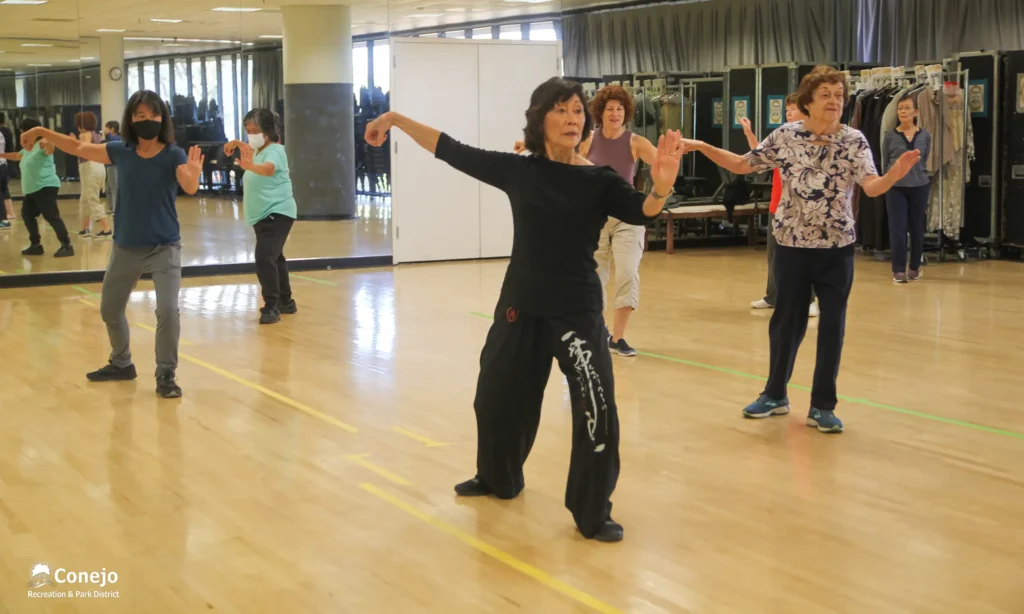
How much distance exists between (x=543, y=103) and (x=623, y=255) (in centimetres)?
305

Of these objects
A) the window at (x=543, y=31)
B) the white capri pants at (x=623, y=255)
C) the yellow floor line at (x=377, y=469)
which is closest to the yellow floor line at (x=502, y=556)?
the yellow floor line at (x=377, y=469)

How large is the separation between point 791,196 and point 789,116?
6.94 ft

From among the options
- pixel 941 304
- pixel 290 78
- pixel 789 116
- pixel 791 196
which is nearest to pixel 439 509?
pixel 791 196

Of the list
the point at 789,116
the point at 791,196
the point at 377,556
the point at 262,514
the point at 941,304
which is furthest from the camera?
the point at 941,304

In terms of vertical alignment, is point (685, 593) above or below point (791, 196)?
below

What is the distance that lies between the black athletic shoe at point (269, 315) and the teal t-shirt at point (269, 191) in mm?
625

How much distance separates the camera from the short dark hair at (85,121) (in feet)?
35.7

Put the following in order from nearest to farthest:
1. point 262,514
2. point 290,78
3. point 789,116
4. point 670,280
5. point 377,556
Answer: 1. point 377,556
2. point 262,514
3. point 789,116
4. point 670,280
5. point 290,78

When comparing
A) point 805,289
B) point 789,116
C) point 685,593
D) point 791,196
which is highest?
point 789,116

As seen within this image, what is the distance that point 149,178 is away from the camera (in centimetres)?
604

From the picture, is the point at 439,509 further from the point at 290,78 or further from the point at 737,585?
the point at 290,78

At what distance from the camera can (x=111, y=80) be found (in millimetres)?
10992

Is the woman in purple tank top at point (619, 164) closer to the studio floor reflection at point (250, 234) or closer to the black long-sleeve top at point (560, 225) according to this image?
the black long-sleeve top at point (560, 225)

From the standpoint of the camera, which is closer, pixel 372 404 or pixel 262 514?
pixel 262 514
